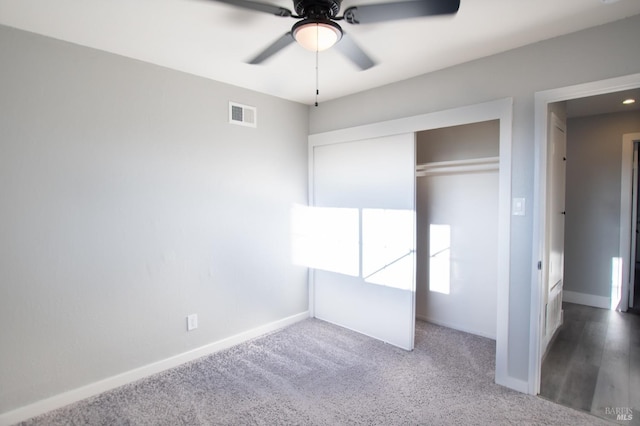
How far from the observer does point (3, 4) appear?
1.85m

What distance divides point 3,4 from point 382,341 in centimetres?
364

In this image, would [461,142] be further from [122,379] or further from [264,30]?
[122,379]

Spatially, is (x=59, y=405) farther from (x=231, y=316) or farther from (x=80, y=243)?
(x=231, y=316)

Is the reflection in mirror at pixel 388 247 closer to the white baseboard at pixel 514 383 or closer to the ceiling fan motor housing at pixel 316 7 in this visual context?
the white baseboard at pixel 514 383

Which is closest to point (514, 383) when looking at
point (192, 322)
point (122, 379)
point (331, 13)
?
point (192, 322)

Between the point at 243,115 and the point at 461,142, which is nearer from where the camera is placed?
the point at 243,115

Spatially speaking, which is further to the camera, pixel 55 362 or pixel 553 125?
pixel 553 125

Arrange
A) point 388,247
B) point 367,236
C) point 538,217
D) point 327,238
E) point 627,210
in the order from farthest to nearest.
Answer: point 627,210 < point 327,238 < point 367,236 < point 388,247 < point 538,217

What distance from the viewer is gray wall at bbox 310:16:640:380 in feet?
6.79

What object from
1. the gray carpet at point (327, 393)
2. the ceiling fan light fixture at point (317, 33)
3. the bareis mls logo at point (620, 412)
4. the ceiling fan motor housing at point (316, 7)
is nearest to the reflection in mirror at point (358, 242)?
the gray carpet at point (327, 393)

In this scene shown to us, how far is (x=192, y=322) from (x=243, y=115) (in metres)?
1.96

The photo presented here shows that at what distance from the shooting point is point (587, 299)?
4.29 metres

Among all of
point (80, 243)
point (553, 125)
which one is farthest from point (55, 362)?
point (553, 125)

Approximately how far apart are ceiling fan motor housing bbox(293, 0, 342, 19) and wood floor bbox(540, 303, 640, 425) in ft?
9.26
